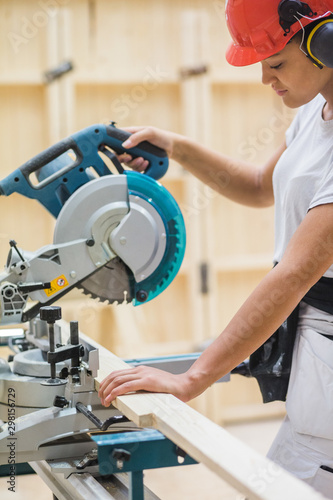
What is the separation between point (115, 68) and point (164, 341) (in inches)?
61.1

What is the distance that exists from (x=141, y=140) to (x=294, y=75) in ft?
1.68

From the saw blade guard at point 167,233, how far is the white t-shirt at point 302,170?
263mm

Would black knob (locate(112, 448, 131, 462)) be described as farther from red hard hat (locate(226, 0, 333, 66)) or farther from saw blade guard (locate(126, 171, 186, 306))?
red hard hat (locate(226, 0, 333, 66))

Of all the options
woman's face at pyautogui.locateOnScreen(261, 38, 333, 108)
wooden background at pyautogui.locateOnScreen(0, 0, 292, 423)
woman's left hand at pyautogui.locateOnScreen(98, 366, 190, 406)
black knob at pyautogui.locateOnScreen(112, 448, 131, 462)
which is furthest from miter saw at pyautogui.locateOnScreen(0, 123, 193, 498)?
wooden background at pyautogui.locateOnScreen(0, 0, 292, 423)

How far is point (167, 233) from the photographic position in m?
1.80

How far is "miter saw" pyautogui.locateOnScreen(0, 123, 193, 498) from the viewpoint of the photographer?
1.59 m

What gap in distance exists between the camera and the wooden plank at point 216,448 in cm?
100

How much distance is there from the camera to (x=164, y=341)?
12.9ft

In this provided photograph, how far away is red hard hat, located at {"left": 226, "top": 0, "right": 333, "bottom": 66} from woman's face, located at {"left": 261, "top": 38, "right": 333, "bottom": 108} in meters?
0.02

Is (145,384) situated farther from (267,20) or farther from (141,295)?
(267,20)

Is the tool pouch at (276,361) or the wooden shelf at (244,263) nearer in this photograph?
the tool pouch at (276,361)

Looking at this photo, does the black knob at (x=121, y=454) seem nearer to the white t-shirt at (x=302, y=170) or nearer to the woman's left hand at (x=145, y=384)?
the woman's left hand at (x=145, y=384)

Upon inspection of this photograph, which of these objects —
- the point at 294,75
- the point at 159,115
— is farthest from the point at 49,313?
the point at 159,115

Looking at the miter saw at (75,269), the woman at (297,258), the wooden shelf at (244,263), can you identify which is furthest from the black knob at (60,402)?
the wooden shelf at (244,263)
